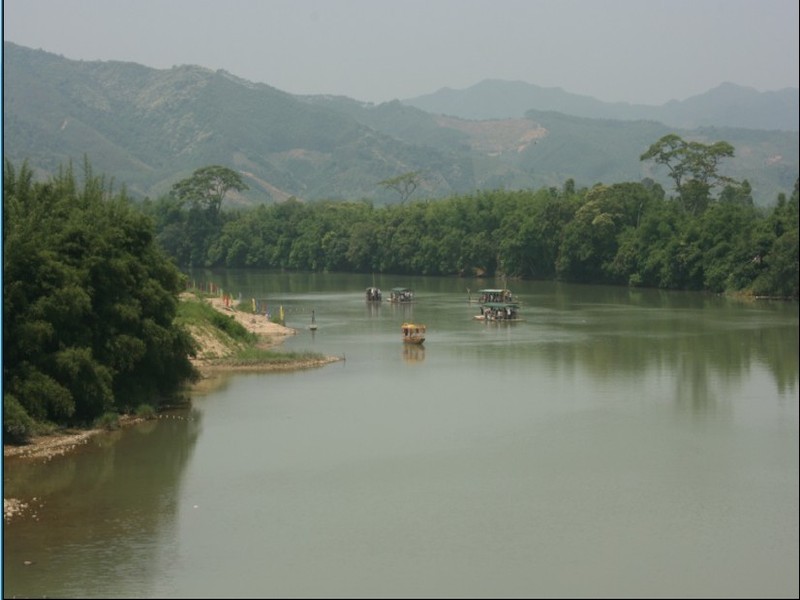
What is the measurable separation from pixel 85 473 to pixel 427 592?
17.3 ft

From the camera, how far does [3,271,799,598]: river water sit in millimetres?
9664

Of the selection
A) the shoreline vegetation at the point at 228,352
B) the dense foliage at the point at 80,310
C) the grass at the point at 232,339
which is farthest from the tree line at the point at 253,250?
the grass at the point at 232,339

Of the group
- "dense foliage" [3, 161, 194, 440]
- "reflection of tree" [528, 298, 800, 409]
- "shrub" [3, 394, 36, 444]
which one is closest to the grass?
"dense foliage" [3, 161, 194, 440]

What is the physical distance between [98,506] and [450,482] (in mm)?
3607

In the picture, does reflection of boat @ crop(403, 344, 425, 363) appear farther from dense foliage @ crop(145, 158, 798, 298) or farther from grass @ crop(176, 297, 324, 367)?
dense foliage @ crop(145, 158, 798, 298)

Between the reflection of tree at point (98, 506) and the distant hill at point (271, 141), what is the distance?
8740cm

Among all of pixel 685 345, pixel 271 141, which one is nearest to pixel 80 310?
pixel 685 345

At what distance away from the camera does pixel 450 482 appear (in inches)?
488

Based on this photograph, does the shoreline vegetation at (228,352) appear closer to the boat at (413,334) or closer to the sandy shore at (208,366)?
the sandy shore at (208,366)

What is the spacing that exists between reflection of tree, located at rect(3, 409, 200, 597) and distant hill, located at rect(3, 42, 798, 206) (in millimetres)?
87396

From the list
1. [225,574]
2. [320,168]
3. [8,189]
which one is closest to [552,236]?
[8,189]

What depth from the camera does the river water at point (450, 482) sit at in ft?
31.7

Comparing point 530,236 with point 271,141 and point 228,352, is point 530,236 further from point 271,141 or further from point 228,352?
point 271,141

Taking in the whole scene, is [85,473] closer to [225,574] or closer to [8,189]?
[225,574]
